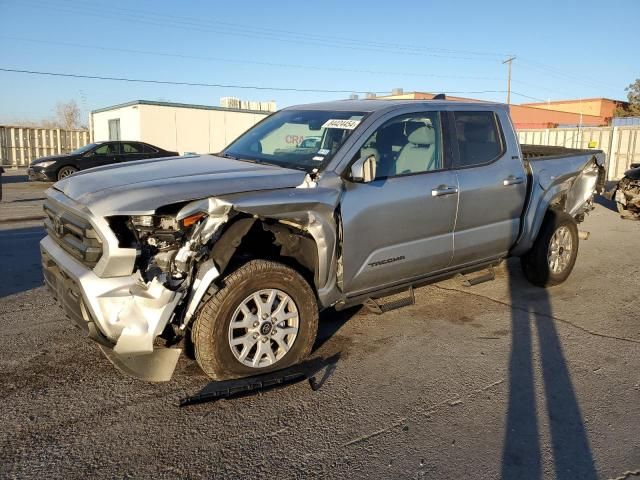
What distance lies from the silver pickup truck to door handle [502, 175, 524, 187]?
0.01 meters

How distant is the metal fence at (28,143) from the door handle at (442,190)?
30074 millimetres

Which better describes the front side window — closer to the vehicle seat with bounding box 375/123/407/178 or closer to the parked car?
the vehicle seat with bounding box 375/123/407/178

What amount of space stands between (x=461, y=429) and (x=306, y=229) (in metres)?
1.65

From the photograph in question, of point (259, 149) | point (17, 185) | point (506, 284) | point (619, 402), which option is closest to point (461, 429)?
point (619, 402)

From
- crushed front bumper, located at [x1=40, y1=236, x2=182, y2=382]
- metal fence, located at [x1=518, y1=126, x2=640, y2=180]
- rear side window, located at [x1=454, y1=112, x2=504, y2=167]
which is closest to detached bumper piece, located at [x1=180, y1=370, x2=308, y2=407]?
crushed front bumper, located at [x1=40, y1=236, x2=182, y2=382]

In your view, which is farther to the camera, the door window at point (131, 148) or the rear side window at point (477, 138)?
the door window at point (131, 148)

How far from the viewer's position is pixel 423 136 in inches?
186

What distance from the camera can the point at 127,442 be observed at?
9.96ft

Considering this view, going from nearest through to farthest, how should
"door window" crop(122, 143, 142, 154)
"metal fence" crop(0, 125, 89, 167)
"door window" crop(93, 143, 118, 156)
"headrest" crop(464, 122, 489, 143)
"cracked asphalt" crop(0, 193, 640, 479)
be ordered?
"cracked asphalt" crop(0, 193, 640, 479)
"headrest" crop(464, 122, 489, 143)
"door window" crop(93, 143, 118, 156)
"door window" crop(122, 143, 142, 154)
"metal fence" crop(0, 125, 89, 167)

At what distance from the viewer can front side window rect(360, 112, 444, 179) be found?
172 inches

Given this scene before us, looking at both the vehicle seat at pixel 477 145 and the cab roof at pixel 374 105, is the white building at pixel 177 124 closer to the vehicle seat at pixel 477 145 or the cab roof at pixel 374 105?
the cab roof at pixel 374 105

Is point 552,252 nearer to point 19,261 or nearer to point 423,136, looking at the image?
point 423,136

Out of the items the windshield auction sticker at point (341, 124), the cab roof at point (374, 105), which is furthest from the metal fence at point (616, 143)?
the windshield auction sticker at point (341, 124)

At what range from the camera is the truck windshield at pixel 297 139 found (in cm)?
424
